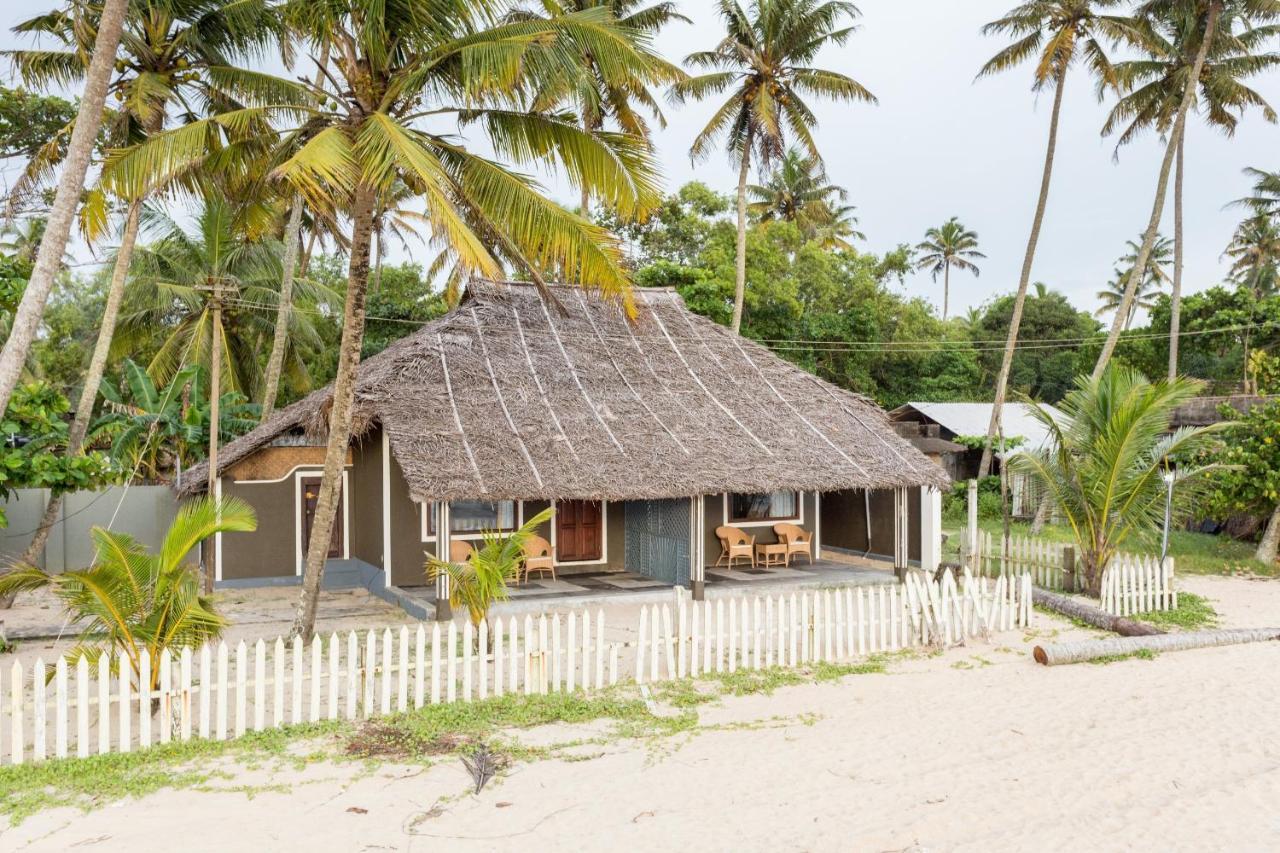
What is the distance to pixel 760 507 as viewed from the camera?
53.3 ft

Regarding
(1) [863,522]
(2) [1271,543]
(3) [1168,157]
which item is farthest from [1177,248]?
(1) [863,522]

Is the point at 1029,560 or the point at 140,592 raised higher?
the point at 140,592

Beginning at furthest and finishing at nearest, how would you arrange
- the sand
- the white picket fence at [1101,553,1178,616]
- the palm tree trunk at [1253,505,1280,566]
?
1. the palm tree trunk at [1253,505,1280,566]
2. the white picket fence at [1101,553,1178,616]
3. the sand

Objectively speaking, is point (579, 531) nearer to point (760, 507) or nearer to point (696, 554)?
point (696, 554)

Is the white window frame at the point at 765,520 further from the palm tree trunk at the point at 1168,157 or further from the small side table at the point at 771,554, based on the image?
the palm tree trunk at the point at 1168,157

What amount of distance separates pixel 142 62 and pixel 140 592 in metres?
8.22

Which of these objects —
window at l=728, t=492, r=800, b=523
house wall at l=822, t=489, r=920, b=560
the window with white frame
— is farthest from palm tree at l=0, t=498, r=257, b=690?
house wall at l=822, t=489, r=920, b=560

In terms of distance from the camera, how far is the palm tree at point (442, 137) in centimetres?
854

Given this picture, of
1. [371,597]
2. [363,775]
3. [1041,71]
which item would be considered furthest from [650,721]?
[1041,71]

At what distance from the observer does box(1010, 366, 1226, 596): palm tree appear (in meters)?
12.8

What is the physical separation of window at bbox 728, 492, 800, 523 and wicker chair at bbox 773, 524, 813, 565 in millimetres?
261

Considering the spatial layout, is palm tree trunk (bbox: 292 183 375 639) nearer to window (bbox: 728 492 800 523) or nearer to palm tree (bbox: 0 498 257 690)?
palm tree (bbox: 0 498 257 690)

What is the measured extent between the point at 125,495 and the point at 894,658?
1326cm

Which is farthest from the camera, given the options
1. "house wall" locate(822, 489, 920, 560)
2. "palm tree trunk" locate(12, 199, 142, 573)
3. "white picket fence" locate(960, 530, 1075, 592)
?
"house wall" locate(822, 489, 920, 560)
